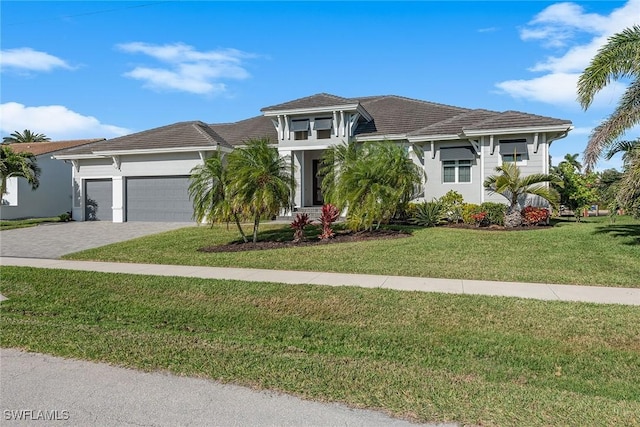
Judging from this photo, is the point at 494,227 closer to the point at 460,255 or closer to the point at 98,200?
the point at 460,255

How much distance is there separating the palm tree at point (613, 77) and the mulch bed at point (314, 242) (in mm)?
6082

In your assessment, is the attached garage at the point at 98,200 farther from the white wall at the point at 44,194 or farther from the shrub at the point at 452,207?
the shrub at the point at 452,207

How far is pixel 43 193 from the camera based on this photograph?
28156 millimetres

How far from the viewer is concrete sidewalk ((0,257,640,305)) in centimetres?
747

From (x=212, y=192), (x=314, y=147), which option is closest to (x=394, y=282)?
(x=212, y=192)

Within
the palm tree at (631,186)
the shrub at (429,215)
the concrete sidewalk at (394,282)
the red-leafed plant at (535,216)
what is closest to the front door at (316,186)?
the shrub at (429,215)

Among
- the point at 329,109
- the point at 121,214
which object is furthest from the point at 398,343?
the point at 121,214

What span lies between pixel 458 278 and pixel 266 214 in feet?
19.7

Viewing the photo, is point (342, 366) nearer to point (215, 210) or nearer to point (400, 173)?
point (215, 210)

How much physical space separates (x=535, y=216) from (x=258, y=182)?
10.4 meters

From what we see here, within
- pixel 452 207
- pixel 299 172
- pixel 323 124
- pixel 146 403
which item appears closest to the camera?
pixel 146 403

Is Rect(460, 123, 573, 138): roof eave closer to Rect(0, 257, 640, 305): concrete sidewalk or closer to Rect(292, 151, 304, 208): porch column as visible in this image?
Rect(292, 151, 304, 208): porch column

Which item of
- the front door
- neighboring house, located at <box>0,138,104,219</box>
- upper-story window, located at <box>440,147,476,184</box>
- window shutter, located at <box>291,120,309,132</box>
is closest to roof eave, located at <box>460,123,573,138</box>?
upper-story window, located at <box>440,147,476,184</box>

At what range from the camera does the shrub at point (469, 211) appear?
54.0ft
